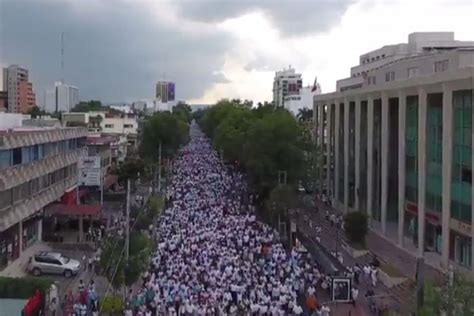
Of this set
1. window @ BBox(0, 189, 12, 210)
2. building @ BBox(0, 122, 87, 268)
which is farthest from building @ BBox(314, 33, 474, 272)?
window @ BBox(0, 189, 12, 210)

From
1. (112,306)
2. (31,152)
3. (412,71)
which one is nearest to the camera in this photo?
(112,306)

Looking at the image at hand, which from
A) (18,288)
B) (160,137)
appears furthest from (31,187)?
(160,137)

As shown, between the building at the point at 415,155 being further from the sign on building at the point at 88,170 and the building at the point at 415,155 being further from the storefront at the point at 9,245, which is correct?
the storefront at the point at 9,245

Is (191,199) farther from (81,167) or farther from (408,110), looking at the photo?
(408,110)

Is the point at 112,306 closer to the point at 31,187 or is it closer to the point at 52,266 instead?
the point at 52,266

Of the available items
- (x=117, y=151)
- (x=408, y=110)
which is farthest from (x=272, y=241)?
(x=117, y=151)

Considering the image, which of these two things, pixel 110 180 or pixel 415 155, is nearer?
pixel 415 155
